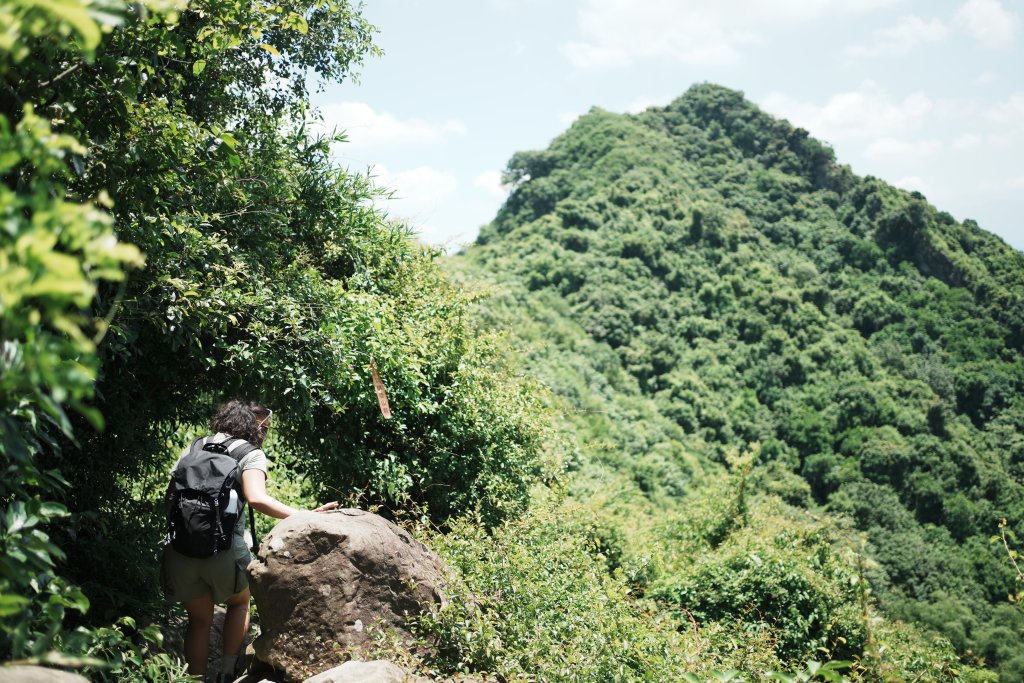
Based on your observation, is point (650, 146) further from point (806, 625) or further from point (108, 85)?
point (108, 85)

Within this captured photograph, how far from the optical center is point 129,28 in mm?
3805

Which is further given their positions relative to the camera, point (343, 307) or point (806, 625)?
point (806, 625)

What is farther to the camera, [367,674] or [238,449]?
[238,449]

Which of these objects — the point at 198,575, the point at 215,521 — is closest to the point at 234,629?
the point at 198,575

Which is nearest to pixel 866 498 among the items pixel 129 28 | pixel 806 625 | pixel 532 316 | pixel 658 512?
pixel 658 512

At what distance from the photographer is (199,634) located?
4.42 meters

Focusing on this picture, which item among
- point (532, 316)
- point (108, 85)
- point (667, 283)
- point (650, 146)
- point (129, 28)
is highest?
point (650, 146)

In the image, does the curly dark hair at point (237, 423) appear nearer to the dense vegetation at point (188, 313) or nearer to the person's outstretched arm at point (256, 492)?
the person's outstretched arm at point (256, 492)

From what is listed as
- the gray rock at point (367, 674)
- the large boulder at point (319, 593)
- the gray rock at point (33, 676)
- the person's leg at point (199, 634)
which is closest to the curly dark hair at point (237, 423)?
the large boulder at point (319, 593)

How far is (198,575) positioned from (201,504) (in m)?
0.48

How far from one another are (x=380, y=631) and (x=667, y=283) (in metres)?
39.4

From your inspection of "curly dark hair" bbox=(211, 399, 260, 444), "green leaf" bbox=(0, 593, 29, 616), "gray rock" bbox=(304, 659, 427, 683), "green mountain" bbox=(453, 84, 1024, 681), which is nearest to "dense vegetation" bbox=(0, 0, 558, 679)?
"green leaf" bbox=(0, 593, 29, 616)

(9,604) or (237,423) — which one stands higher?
(237,423)

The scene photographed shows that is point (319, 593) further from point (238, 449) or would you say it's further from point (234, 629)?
point (238, 449)
